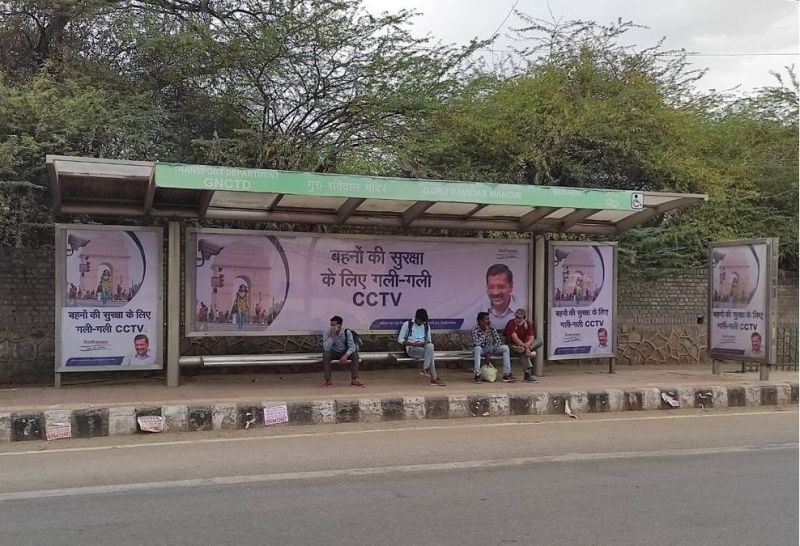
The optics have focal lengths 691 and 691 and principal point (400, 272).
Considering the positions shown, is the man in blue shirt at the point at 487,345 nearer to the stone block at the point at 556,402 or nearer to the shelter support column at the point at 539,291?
the shelter support column at the point at 539,291

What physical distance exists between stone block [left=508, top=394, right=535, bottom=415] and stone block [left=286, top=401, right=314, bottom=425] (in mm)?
2784

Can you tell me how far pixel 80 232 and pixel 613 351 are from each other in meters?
9.06

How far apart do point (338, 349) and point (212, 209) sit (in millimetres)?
2885

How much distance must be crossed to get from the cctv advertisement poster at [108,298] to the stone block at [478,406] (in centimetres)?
460

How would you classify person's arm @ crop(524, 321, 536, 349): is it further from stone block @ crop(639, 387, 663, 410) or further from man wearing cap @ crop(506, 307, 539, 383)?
stone block @ crop(639, 387, 663, 410)

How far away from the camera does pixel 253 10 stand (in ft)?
46.5

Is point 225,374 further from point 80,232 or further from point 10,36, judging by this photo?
point 10,36

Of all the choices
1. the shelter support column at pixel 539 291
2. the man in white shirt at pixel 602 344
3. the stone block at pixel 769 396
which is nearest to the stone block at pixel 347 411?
the shelter support column at pixel 539 291

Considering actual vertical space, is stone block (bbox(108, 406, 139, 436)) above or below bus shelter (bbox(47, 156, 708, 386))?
below

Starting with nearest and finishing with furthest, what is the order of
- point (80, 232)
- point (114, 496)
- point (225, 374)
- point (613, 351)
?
point (114, 496) → point (80, 232) → point (225, 374) → point (613, 351)

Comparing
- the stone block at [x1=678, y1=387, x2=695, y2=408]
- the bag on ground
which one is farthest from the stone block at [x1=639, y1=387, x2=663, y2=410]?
the bag on ground

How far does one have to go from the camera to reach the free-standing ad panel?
11305 millimetres

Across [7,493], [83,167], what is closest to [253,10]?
[83,167]

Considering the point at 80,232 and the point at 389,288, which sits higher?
the point at 80,232
